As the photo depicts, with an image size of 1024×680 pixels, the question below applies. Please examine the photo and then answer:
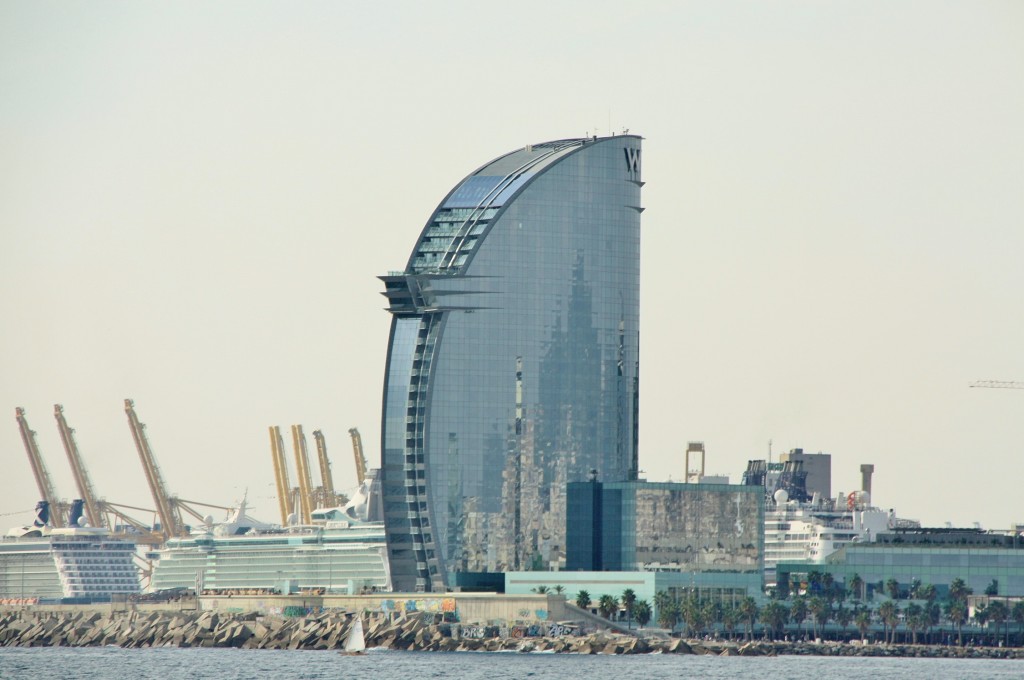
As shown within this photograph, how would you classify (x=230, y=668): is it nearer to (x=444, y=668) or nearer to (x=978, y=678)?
(x=444, y=668)

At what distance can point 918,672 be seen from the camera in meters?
193

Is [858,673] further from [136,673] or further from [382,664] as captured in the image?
[136,673]

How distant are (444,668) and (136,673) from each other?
24.2 meters

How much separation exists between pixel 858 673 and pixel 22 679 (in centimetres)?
6524

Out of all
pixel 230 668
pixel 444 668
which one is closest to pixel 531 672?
pixel 444 668

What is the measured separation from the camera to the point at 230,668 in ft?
629

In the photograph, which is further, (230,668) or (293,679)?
(230,668)

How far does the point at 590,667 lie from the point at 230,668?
29.0m

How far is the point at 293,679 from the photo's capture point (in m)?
178

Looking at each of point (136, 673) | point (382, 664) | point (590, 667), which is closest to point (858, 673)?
point (590, 667)

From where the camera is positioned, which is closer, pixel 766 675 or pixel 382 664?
pixel 766 675

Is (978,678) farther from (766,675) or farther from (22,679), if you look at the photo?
(22,679)

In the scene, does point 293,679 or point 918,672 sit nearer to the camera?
point 293,679

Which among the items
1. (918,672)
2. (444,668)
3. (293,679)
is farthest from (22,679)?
(918,672)
